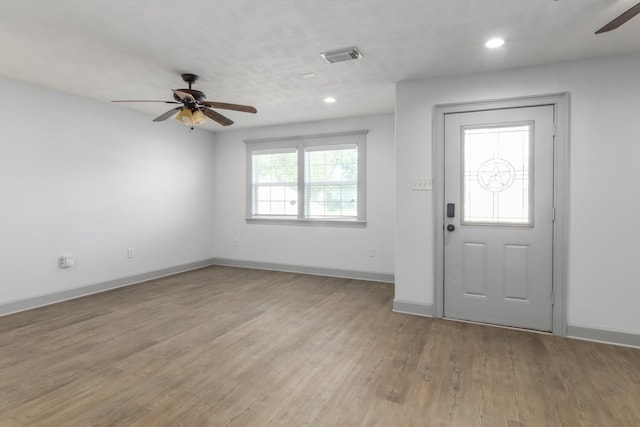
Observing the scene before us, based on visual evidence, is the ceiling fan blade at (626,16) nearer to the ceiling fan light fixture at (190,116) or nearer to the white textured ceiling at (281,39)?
the white textured ceiling at (281,39)

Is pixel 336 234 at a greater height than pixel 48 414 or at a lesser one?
greater

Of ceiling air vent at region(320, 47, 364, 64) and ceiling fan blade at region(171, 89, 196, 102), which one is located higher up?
ceiling air vent at region(320, 47, 364, 64)

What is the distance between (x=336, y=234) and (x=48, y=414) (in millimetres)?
4240

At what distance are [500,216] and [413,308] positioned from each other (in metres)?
1.32

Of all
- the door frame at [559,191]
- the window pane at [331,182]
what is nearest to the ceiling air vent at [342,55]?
the door frame at [559,191]

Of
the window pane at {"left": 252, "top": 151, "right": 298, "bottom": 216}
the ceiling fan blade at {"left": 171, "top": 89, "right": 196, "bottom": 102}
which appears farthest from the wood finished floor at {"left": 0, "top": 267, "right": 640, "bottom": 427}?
the window pane at {"left": 252, "top": 151, "right": 298, "bottom": 216}

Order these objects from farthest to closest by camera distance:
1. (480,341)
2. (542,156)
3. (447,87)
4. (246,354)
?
(447,87) < (542,156) < (480,341) < (246,354)

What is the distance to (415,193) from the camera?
381cm

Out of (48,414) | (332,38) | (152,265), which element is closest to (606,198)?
(332,38)

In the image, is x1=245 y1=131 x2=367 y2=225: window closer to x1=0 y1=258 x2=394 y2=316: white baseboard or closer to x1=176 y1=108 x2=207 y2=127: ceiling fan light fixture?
x1=0 y1=258 x2=394 y2=316: white baseboard

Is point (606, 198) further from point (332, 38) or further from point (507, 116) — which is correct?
point (332, 38)

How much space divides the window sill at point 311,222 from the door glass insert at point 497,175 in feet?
7.06

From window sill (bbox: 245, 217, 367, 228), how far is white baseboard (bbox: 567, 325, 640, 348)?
299 cm

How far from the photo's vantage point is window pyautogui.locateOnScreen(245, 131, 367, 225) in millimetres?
5637
